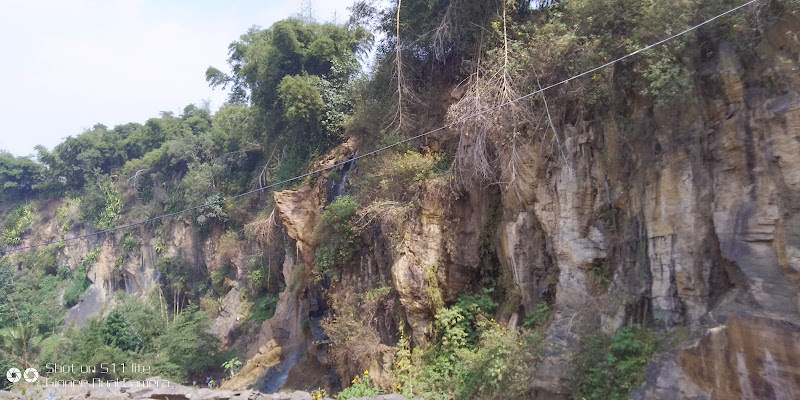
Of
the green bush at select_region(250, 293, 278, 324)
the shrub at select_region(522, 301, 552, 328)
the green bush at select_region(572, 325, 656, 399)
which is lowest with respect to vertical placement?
the green bush at select_region(250, 293, 278, 324)

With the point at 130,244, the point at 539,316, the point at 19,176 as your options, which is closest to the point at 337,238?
the point at 539,316

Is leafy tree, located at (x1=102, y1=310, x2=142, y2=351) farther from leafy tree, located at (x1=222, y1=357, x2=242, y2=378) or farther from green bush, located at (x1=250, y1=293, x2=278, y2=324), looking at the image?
green bush, located at (x1=250, y1=293, x2=278, y2=324)

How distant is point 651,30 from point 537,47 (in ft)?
6.83

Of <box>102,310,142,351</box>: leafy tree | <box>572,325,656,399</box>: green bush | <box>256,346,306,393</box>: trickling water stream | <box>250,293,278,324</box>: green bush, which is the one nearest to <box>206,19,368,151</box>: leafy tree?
<box>250,293,278,324</box>: green bush

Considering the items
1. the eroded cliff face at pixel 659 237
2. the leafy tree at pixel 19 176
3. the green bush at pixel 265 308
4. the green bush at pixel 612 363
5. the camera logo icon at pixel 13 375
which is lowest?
the camera logo icon at pixel 13 375

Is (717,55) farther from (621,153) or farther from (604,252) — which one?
(604,252)

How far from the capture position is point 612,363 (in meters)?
6.16

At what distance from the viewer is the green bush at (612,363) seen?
5.93 m

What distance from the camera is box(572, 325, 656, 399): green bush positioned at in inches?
234

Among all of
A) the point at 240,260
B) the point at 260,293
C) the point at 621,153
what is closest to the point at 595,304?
the point at 621,153

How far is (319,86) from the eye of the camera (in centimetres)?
1566

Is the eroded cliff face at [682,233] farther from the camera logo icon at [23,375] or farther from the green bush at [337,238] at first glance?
the camera logo icon at [23,375]

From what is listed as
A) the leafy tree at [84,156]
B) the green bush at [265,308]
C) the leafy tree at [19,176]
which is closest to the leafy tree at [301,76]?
the green bush at [265,308]

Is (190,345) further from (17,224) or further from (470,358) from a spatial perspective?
(17,224)
